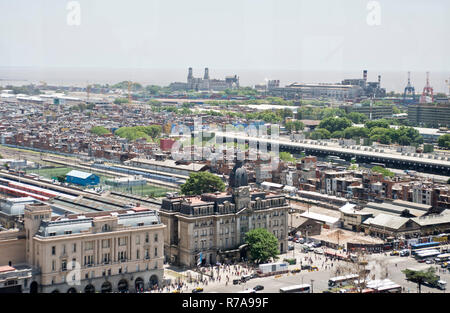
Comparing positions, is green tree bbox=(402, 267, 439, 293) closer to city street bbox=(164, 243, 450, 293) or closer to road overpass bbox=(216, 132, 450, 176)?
city street bbox=(164, 243, 450, 293)

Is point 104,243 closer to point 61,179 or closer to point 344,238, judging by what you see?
point 344,238

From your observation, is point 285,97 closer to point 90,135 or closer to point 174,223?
point 90,135

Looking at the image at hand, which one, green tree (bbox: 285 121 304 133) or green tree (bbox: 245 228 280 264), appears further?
green tree (bbox: 285 121 304 133)

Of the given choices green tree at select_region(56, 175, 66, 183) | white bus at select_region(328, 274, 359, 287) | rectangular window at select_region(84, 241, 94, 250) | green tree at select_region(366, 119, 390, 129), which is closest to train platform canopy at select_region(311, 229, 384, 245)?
white bus at select_region(328, 274, 359, 287)

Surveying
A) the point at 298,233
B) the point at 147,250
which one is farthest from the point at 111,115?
the point at 147,250

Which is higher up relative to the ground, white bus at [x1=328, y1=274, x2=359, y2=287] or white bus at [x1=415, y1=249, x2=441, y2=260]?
white bus at [x1=328, y1=274, x2=359, y2=287]
